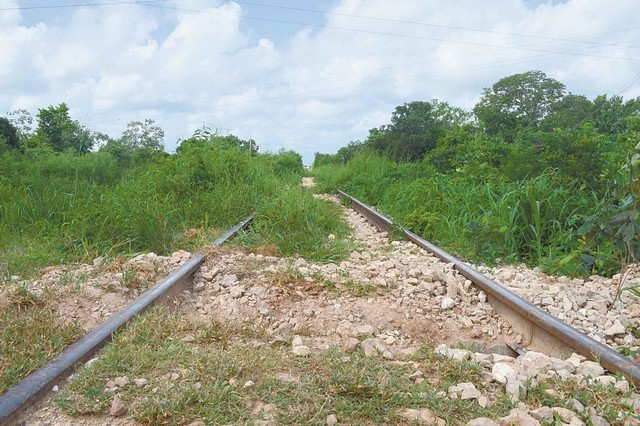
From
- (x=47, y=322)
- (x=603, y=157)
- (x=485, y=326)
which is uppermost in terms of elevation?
(x=603, y=157)

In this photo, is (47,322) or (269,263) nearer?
(47,322)

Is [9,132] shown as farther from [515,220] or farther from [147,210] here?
[515,220]

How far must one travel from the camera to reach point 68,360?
2.25 meters

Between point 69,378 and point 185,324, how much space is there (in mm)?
719

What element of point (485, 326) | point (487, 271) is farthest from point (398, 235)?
point (485, 326)

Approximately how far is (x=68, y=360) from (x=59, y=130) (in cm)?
2494

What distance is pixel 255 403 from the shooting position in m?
2.00

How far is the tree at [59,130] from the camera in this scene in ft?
71.7

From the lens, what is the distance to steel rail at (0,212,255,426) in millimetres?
1871

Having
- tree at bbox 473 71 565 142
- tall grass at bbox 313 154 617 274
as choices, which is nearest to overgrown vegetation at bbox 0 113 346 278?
tall grass at bbox 313 154 617 274

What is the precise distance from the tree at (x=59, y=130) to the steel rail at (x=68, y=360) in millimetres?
19665

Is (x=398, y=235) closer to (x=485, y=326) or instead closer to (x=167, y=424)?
(x=485, y=326)

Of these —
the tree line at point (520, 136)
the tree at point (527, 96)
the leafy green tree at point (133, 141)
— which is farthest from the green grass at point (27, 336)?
the tree at point (527, 96)

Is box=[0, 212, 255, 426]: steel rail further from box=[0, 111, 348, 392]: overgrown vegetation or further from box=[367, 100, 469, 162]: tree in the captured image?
box=[367, 100, 469, 162]: tree
